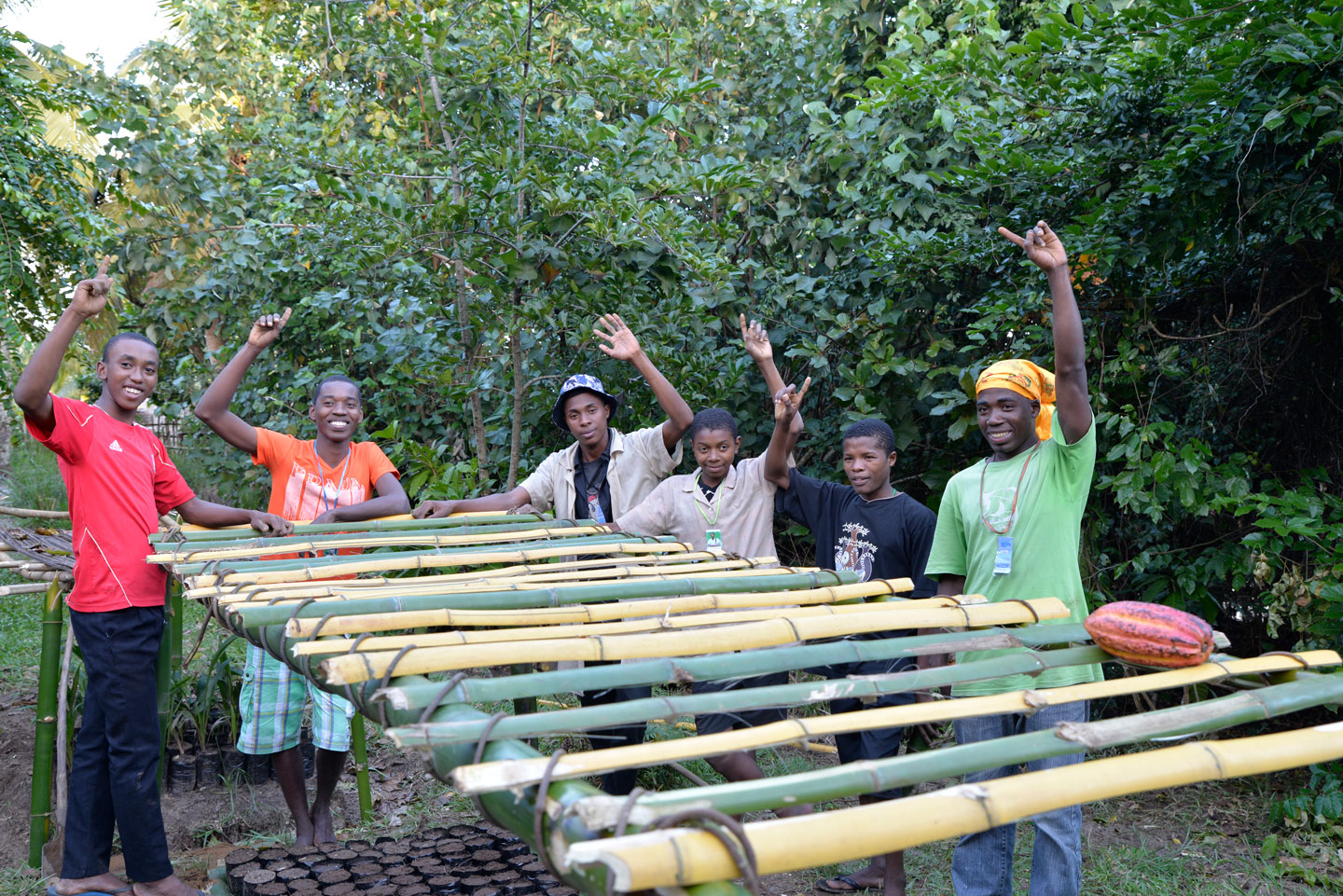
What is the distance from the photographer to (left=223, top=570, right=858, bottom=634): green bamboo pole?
6.95 ft

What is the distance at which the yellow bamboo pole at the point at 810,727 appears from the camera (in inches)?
50.0

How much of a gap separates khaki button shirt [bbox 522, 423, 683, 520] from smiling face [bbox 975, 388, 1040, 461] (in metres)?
1.46

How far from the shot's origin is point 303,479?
3906 millimetres

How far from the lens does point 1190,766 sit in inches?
Answer: 59.0

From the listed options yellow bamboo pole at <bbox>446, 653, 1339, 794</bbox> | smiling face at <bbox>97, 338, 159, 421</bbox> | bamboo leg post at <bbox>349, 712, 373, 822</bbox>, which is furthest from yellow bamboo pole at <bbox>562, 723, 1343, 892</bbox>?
bamboo leg post at <bbox>349, 712, 373, 822</bbox>

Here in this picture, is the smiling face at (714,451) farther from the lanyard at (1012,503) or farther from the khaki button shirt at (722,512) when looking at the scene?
the lanyard at (1012,503)

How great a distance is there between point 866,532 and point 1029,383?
853mm

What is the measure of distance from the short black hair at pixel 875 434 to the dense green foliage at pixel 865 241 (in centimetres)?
76

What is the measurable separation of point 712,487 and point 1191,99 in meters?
2.09

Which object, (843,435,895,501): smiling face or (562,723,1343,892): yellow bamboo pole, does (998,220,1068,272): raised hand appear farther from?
(562,723,1343,892): yellow bamboo pole

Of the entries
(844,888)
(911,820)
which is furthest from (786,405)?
(911,820)

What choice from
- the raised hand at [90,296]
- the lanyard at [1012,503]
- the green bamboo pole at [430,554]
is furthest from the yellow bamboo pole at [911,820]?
the raised hand at [90,296]

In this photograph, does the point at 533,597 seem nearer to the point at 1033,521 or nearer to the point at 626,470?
the point at 1033,521

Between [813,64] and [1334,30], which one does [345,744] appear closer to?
[1334,30]
